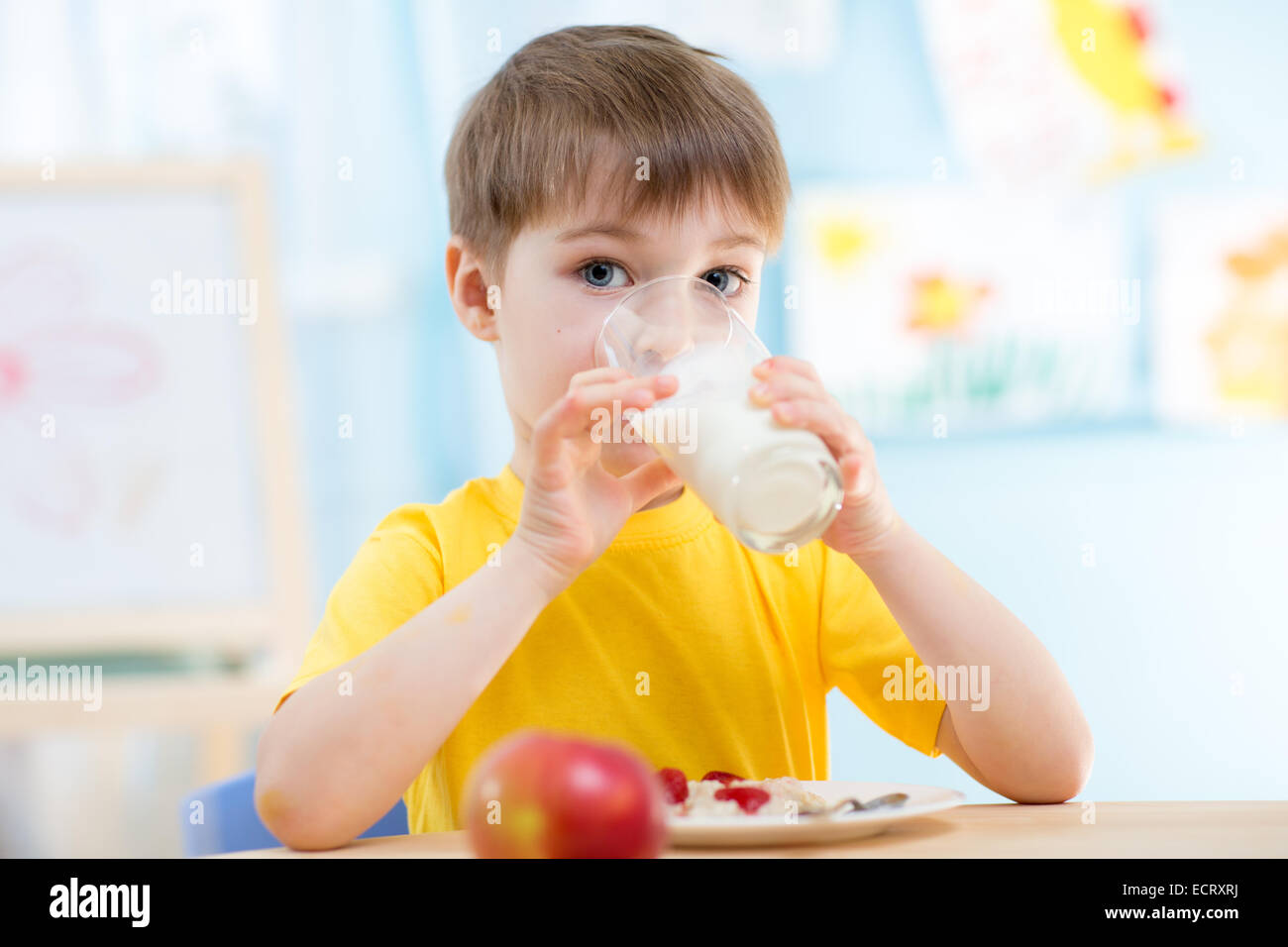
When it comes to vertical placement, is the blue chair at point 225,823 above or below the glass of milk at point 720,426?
below

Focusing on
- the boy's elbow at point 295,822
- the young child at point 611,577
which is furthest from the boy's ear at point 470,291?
the boy's elbow at point 295,822

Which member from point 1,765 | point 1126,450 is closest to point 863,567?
point 1126,450

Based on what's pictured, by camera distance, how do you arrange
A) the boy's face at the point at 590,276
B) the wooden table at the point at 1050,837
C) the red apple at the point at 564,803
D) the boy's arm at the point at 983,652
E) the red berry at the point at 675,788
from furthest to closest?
the boy's face at the point at 590,276
the boy's arm at the point at 983,652
the red berry at the point at 675,788
the wooden table at the point at 1050,837
the red apple at the point at 564,803

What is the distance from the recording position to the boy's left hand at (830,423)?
0.69 meters

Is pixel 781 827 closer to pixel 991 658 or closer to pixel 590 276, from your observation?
pixel 991 658

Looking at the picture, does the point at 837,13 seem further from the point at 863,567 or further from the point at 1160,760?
the point at 863,567

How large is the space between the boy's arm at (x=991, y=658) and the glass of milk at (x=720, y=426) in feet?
0.47

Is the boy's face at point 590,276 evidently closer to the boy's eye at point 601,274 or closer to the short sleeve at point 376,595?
the boy's eye at point 601,274

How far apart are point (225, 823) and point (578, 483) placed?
48 centimetres

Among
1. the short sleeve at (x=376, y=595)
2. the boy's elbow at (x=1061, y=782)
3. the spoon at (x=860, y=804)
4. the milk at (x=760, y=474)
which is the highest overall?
the milk at (x=760, y=474)

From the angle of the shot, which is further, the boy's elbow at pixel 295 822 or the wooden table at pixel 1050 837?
the boy's elbow at pixel 295 822

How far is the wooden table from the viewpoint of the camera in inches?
23.6

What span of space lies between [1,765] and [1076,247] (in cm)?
237

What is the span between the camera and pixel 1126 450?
7.68ft
